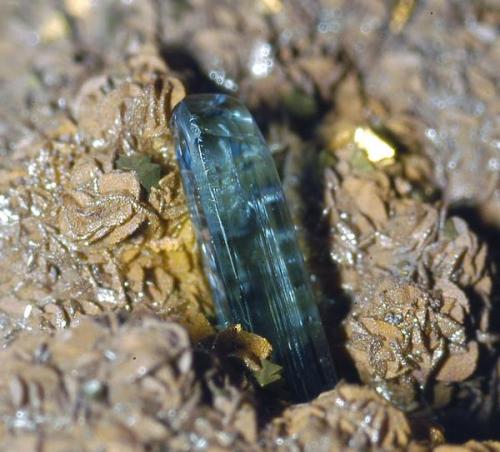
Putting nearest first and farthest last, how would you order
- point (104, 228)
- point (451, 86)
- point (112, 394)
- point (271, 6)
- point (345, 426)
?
point (112, 394) → point (345, 426) → point (104, 228) → point (451, 86) → point (271, 6)

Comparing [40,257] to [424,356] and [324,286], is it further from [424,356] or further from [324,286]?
[424,356]

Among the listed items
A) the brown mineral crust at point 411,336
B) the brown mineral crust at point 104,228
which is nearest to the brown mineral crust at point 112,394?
the brown mineral crust at point 104,228

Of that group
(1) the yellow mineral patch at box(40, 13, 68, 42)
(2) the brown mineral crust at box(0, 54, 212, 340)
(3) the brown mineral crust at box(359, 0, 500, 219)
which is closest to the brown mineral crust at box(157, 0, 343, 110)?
(3) the brown mineral crust at box(359, 0, 500, 219)

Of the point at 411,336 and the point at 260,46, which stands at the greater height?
the point at 260,46

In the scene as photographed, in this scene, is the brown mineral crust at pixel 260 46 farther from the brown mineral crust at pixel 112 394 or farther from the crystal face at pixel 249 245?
the brown mineral crust at pixel 112 394

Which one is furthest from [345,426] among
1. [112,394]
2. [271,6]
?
[271,6]

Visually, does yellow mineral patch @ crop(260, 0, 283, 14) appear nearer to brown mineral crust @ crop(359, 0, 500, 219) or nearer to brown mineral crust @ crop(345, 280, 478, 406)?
brown mineral crust @ crop(359, 0, 500, 219)

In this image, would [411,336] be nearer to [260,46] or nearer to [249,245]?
[249,245]
